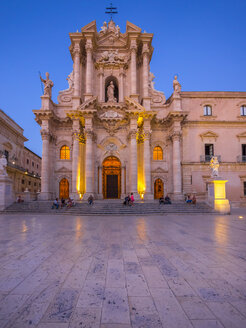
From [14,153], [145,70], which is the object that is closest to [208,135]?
[145,70]

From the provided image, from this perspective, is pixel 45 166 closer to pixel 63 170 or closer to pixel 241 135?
pixel 63 170

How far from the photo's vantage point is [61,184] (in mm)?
24844

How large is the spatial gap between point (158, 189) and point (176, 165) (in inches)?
164

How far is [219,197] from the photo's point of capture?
56.1 ft

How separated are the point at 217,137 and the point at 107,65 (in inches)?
705

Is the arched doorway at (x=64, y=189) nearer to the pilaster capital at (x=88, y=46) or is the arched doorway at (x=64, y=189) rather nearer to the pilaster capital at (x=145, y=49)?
the pilaster capital at (x=88, y=46)

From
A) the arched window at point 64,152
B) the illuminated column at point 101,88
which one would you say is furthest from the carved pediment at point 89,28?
the arched window at point 64,152

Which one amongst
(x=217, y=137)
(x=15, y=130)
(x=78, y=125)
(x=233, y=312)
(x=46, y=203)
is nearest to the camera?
(x=233, y=312)

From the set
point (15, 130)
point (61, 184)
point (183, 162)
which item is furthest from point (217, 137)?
point (15, 130)

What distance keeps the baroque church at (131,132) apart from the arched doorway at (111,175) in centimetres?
13

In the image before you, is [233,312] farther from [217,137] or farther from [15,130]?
[15,130]

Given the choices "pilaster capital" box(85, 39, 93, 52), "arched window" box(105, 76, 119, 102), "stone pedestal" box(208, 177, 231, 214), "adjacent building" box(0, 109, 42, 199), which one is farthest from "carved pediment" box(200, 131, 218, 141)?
"adjacent building" box(0, 109, 42, 199)

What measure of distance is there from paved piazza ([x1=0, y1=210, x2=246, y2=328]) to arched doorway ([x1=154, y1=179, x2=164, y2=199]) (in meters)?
19.4

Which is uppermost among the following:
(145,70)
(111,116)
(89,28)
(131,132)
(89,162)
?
(89,28)
